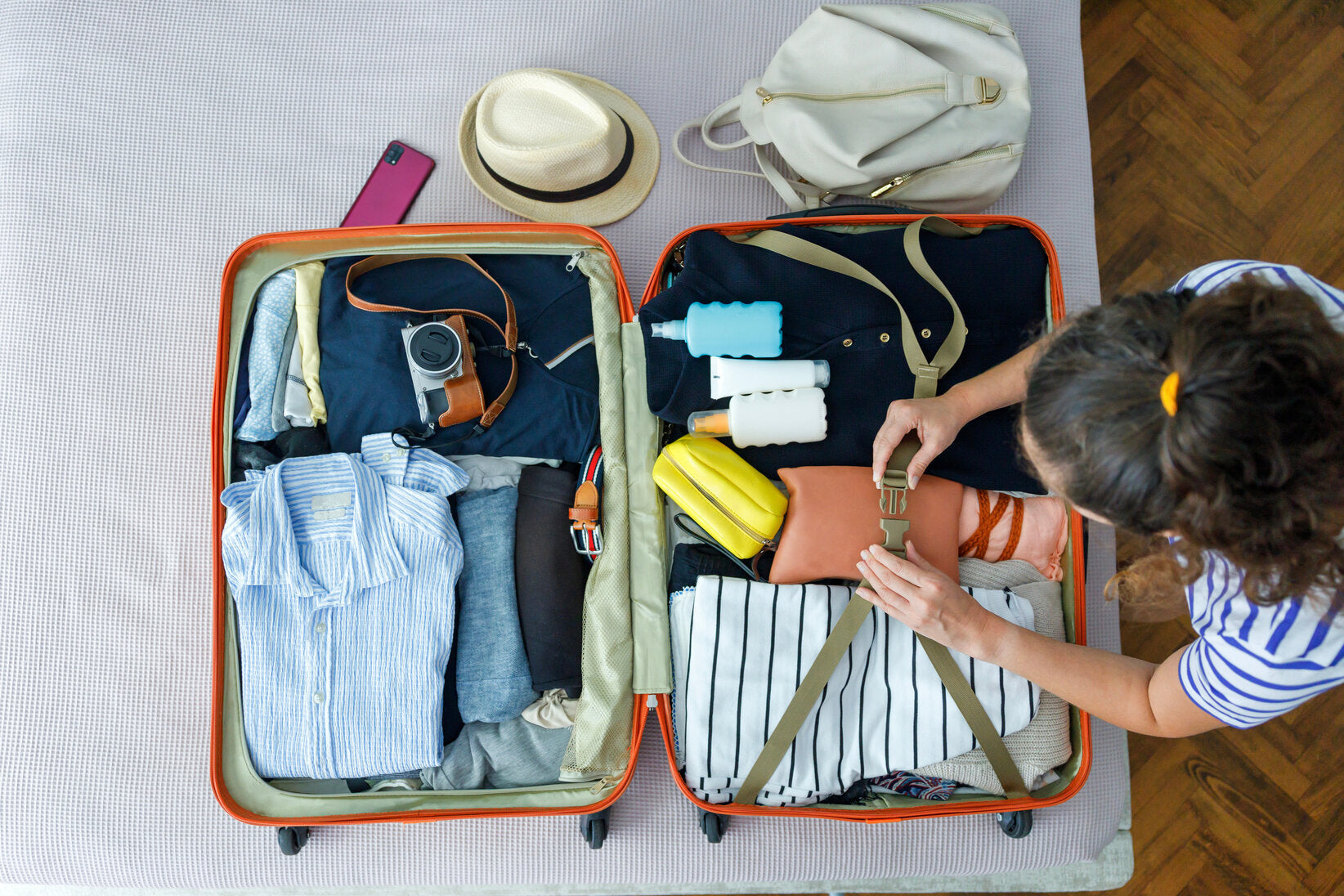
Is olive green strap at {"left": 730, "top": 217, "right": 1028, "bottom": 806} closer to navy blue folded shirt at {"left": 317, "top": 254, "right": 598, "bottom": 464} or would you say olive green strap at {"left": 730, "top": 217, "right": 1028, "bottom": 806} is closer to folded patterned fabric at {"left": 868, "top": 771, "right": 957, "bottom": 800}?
folded patterned fabric at {"left": 868, "top": 771, "right": 957, "bottom": 800}

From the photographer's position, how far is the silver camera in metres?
1.10

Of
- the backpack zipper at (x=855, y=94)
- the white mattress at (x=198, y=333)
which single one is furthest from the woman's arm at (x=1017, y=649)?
the backpack zipper at (x=855, y=94)

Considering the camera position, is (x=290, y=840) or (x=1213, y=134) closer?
(x=290, y=840)

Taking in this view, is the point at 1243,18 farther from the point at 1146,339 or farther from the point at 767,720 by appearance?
the point at 767,720

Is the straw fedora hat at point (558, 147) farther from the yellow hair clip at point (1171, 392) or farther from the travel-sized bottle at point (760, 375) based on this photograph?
the yellow hair clip at point (1171, 392)

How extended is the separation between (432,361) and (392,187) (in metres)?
0.42

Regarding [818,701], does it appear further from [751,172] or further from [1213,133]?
[1213,133]

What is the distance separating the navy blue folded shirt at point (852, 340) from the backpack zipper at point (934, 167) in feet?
0.51

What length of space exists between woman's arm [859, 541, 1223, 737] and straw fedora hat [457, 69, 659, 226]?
27.7 inches

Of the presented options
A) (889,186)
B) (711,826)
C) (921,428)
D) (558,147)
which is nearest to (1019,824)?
(711,826)

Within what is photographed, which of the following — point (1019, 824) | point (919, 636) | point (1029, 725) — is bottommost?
point (1019, 824)

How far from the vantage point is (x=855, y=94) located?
1.20m

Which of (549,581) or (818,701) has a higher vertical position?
(549,581)

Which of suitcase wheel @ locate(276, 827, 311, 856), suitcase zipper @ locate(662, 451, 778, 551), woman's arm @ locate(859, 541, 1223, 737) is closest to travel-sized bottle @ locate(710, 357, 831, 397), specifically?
suitcase zipper @ locate(662, 451, 778, 551)
